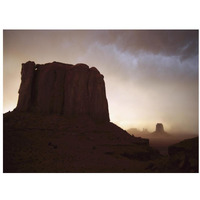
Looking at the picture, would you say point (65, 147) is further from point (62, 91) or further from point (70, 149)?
point (62, 91)

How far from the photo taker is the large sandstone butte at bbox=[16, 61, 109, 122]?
36.5 m

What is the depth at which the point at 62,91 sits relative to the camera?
38969mm

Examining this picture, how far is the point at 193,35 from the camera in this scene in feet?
44.7

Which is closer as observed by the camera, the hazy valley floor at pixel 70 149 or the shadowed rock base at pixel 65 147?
the hazy valley floor at pixel 70 149

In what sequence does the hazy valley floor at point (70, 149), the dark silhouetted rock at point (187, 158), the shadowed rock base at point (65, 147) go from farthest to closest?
1. the shadowed rock base at point (65, 147)
2. the hazy valley floor at point (70, 149)
3. the dark silhouetted rock at point (187, 158)

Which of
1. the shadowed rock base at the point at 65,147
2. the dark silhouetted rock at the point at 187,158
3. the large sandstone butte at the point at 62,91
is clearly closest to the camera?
the dark silhouetted rock at the point at 187,158

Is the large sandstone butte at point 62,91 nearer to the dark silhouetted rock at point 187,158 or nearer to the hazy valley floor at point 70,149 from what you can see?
the hazy valley floor at point 70,149

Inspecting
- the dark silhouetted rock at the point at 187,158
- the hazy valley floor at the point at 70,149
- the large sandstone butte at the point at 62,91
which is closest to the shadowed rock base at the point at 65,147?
the hazy valley floor at the point at 70,149

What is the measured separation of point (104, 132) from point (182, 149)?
705 inches

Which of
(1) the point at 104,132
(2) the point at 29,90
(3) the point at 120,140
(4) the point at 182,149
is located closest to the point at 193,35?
(4) the point at 182,149

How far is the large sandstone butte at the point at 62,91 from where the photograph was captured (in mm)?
36531

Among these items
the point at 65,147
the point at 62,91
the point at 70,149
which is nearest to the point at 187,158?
the point at 70,149

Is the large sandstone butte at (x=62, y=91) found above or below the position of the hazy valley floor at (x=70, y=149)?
above

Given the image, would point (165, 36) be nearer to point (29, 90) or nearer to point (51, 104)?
point (51, 104)
